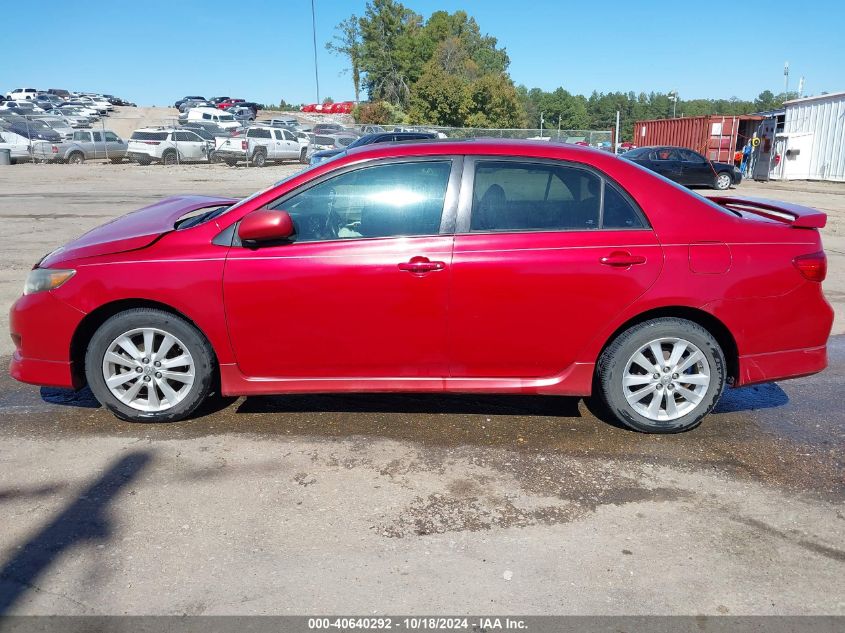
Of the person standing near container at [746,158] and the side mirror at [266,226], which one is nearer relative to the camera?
the side mirror at [266,226]

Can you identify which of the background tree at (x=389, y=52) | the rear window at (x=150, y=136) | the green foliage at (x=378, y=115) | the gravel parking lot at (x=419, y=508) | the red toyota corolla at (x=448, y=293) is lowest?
the gravel parking lot at (x=419, y=508)

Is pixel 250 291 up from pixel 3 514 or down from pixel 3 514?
up

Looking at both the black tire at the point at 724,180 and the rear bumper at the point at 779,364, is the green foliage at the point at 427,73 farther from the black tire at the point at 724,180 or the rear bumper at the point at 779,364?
the rear bumper at the point at 779,364

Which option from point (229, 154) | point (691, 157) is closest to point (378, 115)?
point (229, 154)

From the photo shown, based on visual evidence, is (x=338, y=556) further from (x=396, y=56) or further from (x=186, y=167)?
(x=396, y=56)

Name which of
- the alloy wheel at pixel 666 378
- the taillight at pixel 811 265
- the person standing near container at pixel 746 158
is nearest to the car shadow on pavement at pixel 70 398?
the alloy wheel at pixel 666 378

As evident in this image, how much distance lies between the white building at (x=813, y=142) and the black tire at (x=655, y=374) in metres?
28.6

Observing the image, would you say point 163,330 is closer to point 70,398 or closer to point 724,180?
point 70,398

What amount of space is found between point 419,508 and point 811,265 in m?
2.72

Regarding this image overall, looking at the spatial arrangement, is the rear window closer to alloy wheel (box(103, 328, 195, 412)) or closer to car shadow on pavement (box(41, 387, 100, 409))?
car shadow on pavement (box(41, 387, 100, 409))

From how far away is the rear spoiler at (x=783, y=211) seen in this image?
13.6ft

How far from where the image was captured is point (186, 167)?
30500 mm

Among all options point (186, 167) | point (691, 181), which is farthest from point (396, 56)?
point (691, 181)

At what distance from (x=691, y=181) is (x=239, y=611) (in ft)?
79.9
